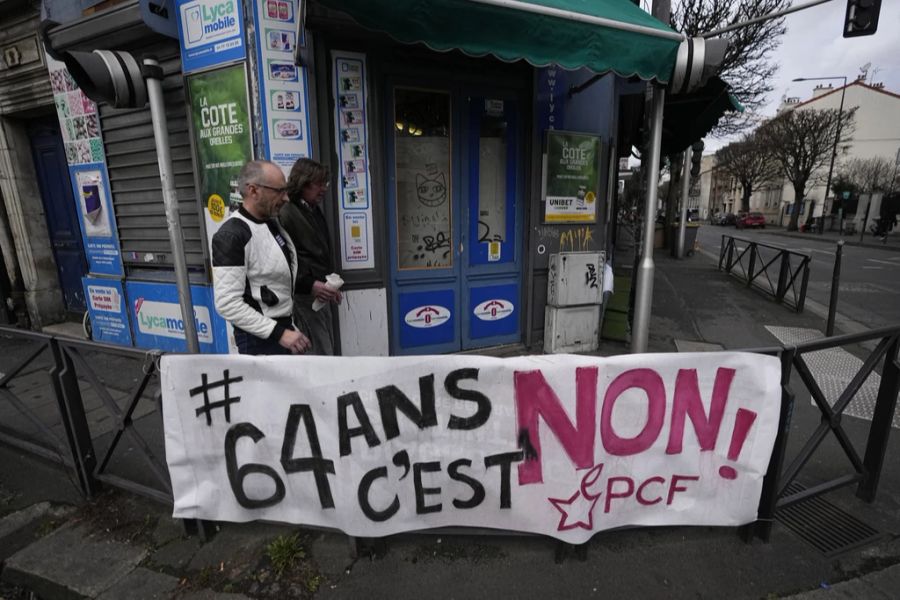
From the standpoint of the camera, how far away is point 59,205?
6.36m

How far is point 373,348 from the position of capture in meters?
4.77

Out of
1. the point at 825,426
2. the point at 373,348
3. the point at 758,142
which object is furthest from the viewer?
the point at 758,142

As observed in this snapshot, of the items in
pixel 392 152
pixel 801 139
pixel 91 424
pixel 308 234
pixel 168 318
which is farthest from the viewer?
pixel 801 139

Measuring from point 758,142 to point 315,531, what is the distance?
153 ft

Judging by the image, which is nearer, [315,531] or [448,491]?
[448,491]

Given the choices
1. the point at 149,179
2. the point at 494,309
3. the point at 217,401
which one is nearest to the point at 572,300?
the point at 494,309

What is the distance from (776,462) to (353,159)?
399 cm

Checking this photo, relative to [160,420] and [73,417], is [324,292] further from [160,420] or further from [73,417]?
[73,417]

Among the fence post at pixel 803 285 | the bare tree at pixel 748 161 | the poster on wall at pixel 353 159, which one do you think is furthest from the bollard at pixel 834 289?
the bare tree at pixel 748 161

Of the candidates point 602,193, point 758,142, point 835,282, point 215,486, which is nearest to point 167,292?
point 215,486

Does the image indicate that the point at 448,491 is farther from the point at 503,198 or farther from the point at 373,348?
the point at 503,198

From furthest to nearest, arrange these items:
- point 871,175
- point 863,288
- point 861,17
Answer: point 871,175 → point 863,288 → point 861,17

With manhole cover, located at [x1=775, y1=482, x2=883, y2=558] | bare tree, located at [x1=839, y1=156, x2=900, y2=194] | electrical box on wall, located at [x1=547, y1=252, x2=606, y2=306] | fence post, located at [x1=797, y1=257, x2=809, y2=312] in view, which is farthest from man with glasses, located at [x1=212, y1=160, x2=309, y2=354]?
bare tree, located at [x1=839, y1=156, x2=900, y2=194]

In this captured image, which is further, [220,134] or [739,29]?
[739,29]
